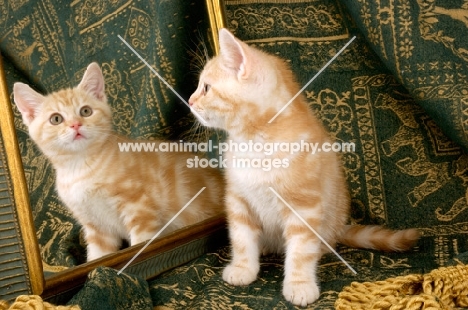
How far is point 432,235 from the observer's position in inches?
52.0

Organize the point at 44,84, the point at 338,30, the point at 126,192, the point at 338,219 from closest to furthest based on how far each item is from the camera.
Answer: the point at 44,84 → the point at 126,192 → the point at 338,219 → the point at 338,30

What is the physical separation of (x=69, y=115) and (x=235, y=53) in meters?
0.35

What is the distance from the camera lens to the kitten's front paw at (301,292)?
3.32 feet

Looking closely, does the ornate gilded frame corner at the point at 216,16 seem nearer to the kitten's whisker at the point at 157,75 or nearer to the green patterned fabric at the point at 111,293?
the kitten's whisker at the point at 157,75

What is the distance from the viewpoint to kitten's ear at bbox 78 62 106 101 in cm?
108

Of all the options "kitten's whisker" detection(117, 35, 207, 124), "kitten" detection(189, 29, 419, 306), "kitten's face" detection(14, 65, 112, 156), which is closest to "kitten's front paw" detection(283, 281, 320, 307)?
"kitten" detection(189, 29, 419, 306)

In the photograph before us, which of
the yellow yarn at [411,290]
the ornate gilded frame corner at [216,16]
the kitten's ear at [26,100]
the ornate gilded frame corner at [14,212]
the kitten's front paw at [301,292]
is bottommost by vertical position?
the kitten's front paw at [301,292]

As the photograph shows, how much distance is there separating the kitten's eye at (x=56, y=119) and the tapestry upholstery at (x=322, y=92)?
0.06 meters

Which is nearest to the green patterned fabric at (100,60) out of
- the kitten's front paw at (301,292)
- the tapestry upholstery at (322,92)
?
the tapestry upholstery at (322,92)

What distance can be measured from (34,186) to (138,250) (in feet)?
0.88

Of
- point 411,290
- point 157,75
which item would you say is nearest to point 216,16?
point 157,75

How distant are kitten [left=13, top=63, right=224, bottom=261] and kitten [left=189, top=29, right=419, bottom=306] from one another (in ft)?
0.59

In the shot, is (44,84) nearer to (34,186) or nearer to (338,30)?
(34,186)

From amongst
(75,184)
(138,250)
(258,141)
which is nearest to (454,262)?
(258,141)
